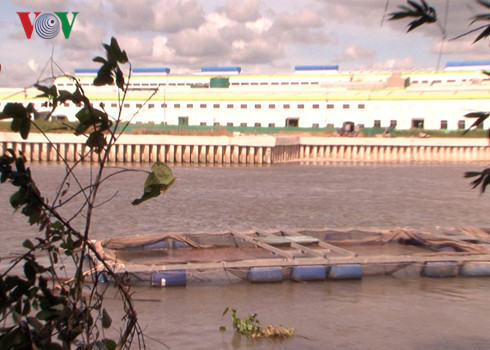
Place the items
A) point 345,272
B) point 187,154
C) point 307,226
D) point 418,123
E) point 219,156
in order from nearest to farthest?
1. point 345,272
2. point 307,226
3. point 187,154
4. point 219,156
5. point 418,123

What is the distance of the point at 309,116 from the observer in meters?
60.2

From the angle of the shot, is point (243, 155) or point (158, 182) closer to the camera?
point (158, 182)

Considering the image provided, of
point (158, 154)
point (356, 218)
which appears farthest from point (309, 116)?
point (356, 218)

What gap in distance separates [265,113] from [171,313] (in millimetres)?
51637

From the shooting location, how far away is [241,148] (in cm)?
4281

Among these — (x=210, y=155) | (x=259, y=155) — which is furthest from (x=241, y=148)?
(x=210, y=155)

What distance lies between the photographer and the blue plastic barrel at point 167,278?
35.0 ft

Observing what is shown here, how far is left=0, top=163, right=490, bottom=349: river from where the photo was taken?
9102mm

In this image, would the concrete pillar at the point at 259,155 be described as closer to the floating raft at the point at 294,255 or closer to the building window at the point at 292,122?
the building window at the point at 292,122

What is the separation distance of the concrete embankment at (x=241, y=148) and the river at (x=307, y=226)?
6.02ft

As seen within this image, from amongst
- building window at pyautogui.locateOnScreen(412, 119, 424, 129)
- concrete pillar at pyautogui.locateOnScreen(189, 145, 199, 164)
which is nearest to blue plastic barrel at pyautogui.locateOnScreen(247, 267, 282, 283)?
concrete pillar at pyautogui.locateOnScreen(189, 145, 199, 164)

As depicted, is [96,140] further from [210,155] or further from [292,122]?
[292,122]

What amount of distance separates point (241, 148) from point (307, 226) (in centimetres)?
2382

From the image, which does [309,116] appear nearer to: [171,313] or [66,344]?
[171,313]
